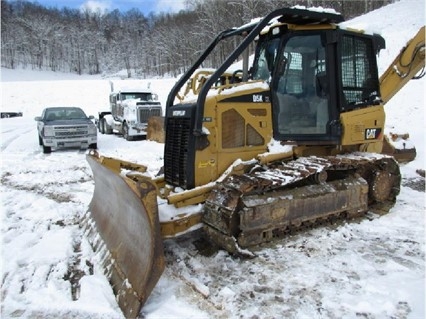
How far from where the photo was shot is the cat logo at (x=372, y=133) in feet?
18.9

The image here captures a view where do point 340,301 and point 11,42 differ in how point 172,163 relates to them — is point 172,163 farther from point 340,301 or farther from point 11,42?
point 11,42

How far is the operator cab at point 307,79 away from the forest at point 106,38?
49829 mm

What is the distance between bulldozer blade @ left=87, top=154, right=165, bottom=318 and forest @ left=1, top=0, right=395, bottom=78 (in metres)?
51.2

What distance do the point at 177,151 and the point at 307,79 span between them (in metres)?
2.03

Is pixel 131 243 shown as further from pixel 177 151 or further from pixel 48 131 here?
pixel 48 131

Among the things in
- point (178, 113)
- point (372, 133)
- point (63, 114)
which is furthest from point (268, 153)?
point (63, 114)

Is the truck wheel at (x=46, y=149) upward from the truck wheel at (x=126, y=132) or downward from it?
downward

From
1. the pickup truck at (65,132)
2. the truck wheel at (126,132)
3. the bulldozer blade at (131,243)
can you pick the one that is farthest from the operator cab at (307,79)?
the truck wheel at (126,132)

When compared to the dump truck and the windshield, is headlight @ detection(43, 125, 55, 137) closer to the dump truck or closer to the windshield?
the windshield

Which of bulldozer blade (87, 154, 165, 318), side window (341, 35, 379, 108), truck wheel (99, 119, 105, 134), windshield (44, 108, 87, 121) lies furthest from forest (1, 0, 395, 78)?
bulldozer blade (87, 154, 165, 318)

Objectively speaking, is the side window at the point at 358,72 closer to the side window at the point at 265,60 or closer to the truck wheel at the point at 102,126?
the side window at the point at 265,60

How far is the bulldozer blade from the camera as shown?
135 inches

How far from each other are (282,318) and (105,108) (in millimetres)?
36618

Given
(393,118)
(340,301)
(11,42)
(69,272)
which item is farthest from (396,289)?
(11,42)
